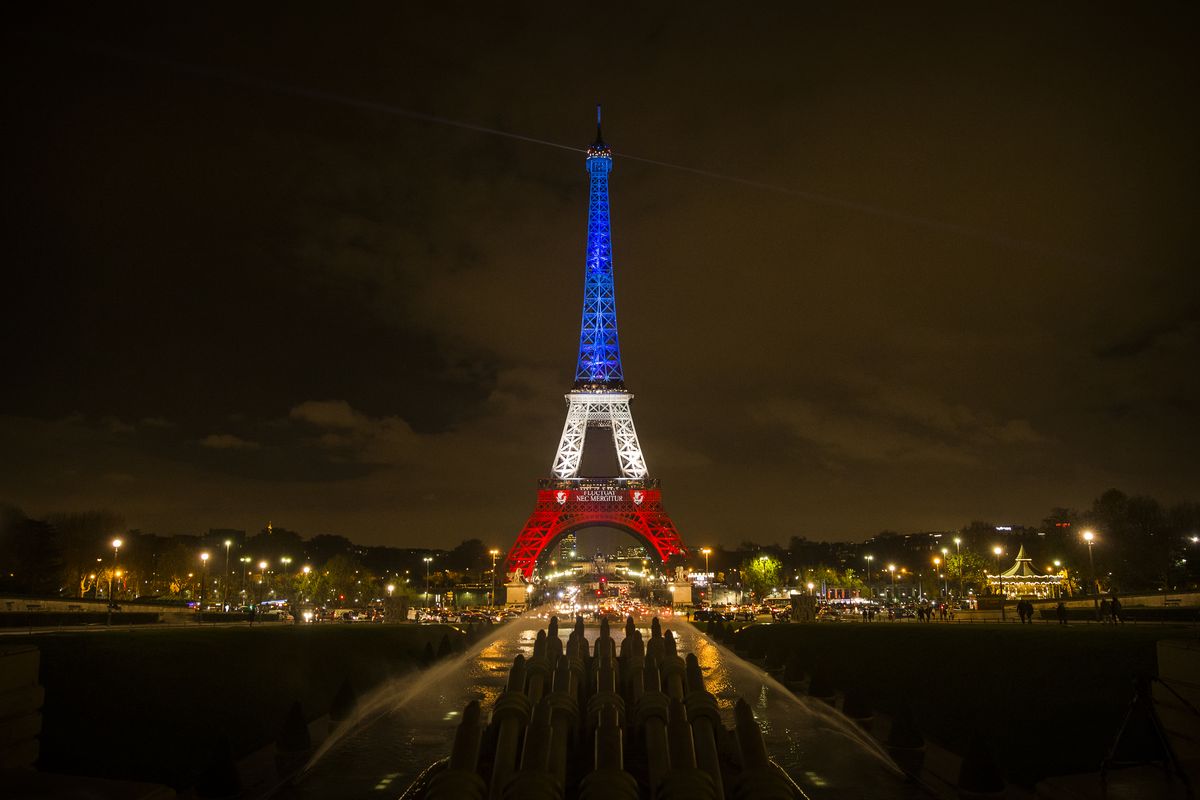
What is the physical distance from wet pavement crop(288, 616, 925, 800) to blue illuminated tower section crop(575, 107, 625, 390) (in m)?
88.6

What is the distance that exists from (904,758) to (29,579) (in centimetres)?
8756

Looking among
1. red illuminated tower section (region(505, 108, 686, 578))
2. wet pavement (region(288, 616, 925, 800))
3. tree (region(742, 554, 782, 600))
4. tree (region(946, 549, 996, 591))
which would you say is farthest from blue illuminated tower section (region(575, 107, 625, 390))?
wet pavement (region(288, 616, 925, 800))

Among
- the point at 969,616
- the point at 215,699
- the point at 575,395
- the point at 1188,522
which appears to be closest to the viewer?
the point at 215,699

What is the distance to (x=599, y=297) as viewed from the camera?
406 ft

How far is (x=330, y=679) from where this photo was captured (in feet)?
99.6

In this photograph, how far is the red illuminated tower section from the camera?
10494 cm

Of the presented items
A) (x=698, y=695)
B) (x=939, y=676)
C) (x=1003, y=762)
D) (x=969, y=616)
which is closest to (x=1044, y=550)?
(x=969, y=616)

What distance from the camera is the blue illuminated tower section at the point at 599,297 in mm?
120750

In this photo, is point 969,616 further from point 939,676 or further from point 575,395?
point 575,395

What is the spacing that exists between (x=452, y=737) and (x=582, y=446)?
97.6 meters

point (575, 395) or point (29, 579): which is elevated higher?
point (575, 395)

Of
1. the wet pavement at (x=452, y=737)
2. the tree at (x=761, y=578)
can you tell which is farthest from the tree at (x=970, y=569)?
the wet pavement at (x=452, y=737)

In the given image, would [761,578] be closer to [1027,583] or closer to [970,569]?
[970,569]

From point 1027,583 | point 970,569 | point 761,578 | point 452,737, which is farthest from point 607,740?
point 761,578
